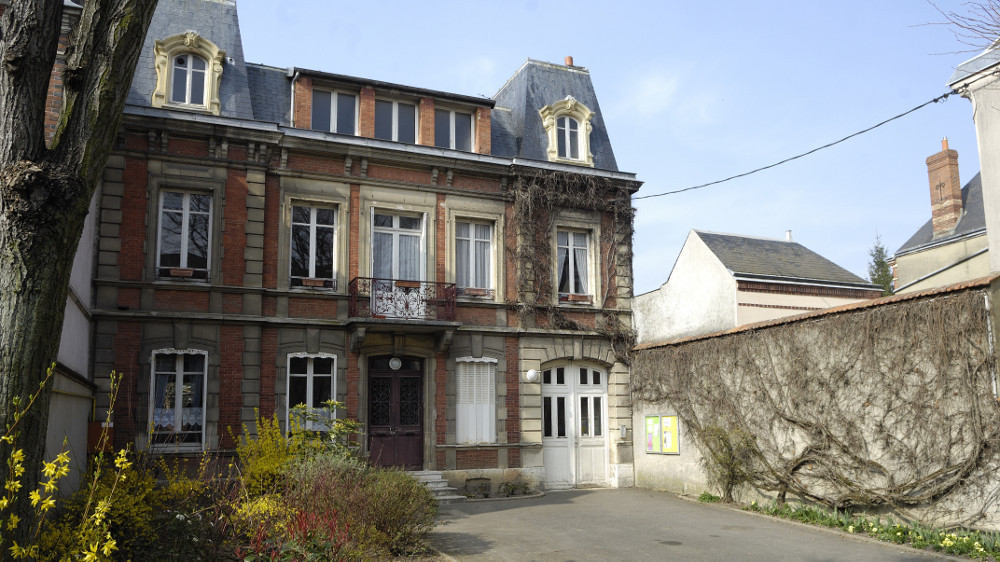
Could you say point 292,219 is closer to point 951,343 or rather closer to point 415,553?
point 415,553

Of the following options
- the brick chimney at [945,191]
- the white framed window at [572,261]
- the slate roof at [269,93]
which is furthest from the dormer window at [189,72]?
the brick chimney at [945,191]

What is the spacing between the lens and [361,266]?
15.5m

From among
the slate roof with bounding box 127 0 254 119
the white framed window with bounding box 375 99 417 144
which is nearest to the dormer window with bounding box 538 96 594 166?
the white framed window with bounding box 375 99 417 144

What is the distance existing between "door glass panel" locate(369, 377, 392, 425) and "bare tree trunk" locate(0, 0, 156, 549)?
11.2m

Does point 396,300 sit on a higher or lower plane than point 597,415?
higher

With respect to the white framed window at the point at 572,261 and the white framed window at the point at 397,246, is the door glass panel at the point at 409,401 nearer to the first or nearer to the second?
the white framed window at the point at 397,246

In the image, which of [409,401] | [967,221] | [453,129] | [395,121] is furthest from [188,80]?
[967,221]

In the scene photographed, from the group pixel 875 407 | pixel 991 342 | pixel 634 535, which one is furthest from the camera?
pixel 875 407

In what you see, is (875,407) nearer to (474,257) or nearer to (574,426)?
(574,426)

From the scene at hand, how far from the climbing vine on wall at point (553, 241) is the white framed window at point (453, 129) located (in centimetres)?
143

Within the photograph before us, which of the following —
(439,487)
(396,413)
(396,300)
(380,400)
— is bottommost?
(439,487)

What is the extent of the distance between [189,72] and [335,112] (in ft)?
9.32

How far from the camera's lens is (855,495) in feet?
36.3

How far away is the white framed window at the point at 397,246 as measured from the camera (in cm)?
1598
